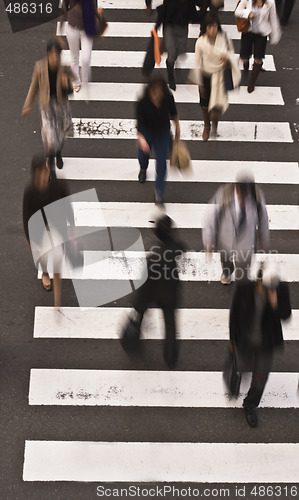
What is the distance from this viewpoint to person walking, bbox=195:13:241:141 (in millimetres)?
11195

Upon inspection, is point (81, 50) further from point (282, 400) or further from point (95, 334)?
point (282, 400)

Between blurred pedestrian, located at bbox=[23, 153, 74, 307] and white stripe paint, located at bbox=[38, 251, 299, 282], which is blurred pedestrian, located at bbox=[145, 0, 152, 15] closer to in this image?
white stripe paint, located at bbox=[38, 251, 299, 282]

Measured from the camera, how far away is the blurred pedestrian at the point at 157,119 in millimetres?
10203

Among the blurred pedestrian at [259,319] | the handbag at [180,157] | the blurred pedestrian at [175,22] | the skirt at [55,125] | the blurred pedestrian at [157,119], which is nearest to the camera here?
the blurred pedestrian at [259,319]

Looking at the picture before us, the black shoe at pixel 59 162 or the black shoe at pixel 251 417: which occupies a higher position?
the black shoe at pixel 59 162

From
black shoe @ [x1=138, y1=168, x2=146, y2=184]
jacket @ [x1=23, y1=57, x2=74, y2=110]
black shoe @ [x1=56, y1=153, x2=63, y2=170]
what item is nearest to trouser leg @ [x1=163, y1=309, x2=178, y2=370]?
black shoe @ [x1=138, y1=168, x2=146, y2=184]

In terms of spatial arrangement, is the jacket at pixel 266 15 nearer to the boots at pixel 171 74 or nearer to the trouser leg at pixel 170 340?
the boots at pixel 171 74

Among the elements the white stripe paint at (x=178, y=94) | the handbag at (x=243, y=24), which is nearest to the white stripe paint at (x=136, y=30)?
the white stripe paint at (x=178, y=94)

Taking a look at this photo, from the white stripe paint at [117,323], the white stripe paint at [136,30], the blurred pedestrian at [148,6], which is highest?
the blurred pedestrian at [148,6]

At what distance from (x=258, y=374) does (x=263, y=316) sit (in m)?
0.70

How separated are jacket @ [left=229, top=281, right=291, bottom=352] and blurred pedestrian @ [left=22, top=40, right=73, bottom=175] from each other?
13.3ft

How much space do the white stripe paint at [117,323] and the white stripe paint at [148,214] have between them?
1.51 metres

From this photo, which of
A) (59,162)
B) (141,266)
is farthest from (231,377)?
(59,162)

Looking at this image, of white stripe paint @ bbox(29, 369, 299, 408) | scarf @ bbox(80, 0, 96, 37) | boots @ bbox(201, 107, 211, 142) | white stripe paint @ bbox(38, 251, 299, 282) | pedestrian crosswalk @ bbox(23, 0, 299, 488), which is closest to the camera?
pedestrian crosswalk @ bbox(23, 0, 299, 488)
